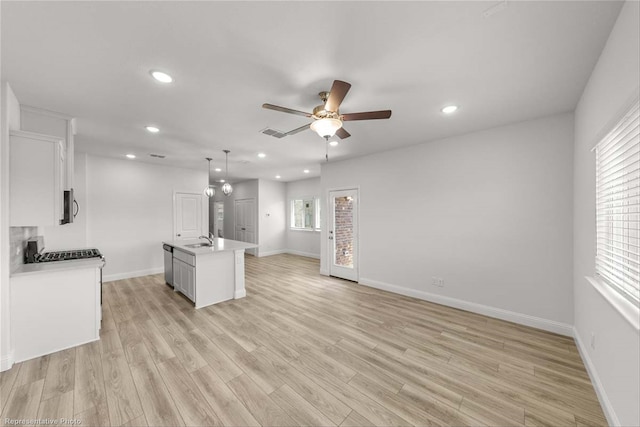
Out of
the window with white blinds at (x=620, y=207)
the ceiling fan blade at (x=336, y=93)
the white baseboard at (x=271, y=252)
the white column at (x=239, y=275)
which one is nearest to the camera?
the window with white blinds at (x=620, y=207)

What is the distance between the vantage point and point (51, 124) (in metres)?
3.00

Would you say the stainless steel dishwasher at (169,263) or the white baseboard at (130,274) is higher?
the stainless steel dishwasher at (169,263)

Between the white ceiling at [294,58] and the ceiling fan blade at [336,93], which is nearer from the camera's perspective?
the white ceiling at [294,58]

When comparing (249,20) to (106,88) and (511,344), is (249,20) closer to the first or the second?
(106,88)

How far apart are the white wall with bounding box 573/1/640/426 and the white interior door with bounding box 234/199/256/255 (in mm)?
→ 7793

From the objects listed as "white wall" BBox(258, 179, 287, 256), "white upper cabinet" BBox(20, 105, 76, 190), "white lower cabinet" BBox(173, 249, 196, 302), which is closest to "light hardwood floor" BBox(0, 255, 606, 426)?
"white lower cabinet" BBox(173, 249, 196, 302)

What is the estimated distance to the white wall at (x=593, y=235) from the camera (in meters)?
1.41

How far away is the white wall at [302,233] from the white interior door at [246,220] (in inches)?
50.9

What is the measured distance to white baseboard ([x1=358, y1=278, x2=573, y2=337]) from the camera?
2.97 meters

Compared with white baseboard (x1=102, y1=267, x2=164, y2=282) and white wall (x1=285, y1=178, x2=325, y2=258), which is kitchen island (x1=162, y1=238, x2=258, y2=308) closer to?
white baseboard (x1=102, y1=267, x2=164, y2=282)

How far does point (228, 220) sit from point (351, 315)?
305 inches

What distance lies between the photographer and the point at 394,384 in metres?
2.10

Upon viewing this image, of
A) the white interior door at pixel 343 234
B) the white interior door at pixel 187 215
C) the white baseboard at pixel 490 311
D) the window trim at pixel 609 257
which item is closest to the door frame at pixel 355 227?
the white interior door at pixel 343 234

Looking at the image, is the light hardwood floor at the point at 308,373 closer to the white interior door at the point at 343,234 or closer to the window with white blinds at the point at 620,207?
the window with white blinds at the point at 620,207
